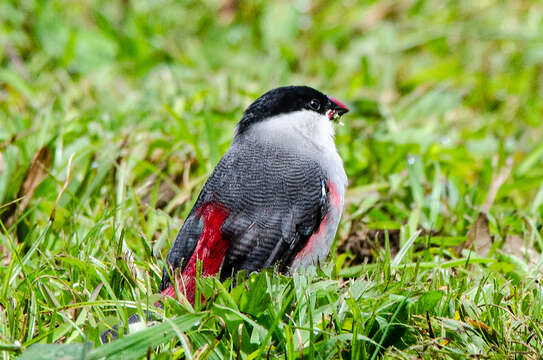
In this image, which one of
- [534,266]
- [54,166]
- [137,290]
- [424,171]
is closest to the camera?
[137,290]

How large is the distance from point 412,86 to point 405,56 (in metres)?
0.57

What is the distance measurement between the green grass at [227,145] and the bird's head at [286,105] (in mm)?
576

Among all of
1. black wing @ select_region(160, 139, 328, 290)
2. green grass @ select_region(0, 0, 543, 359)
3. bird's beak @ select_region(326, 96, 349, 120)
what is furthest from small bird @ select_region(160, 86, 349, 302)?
bird's beak @ select_region(326, 96, 349, 120)

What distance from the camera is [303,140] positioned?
10.4ft

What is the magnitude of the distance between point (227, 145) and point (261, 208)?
1.41 meters

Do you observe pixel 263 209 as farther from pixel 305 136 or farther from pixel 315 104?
pixel 315 104

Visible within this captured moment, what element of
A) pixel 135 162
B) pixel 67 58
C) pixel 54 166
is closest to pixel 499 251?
pixel 135 162

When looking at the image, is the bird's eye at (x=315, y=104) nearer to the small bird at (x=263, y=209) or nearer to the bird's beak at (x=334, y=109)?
the bird's beak at (x=334, y=109)

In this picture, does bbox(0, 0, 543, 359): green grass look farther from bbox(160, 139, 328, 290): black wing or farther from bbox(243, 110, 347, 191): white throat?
bbox(243, 110, 347, 191): white throat

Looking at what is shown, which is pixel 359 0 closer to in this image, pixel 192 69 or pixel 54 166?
pixel 192 69

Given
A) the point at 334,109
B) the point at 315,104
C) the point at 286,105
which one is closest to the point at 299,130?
the point at 286,105

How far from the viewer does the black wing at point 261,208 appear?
8.80 feet

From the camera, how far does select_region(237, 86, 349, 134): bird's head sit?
3221 millimetres

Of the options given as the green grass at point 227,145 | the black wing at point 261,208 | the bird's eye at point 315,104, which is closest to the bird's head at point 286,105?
→ the bird's eye at point 315,104
